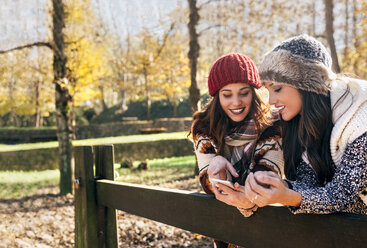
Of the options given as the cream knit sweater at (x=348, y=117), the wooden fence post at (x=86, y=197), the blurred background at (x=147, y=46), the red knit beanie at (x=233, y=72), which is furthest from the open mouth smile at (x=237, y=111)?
the blurred background at (x=147, y=46)

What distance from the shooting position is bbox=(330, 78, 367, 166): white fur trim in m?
1.14

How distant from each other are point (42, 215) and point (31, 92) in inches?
941

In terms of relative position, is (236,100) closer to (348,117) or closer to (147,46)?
(348,117)

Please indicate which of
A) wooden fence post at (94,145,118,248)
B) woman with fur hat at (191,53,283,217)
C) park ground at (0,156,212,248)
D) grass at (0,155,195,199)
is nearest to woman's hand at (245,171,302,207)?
woman with fur hat at (191,53,283,217)

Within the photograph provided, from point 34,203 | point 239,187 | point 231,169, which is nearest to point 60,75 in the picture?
point 34,203

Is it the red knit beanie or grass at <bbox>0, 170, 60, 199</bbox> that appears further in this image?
grass at <bbox>0, 170, 60, 199</bbox>

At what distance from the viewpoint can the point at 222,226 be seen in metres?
1.46

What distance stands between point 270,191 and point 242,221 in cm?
33

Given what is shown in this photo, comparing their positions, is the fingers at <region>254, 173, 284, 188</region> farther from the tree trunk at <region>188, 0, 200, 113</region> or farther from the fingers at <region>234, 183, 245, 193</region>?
the tree trunk at <region>188, 0, 200, 113</region>

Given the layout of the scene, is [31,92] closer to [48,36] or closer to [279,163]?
[48,36]

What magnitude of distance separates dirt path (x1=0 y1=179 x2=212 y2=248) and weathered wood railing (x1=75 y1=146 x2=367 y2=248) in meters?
2.07

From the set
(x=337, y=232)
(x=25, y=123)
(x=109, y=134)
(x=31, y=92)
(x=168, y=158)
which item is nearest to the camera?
(x=337, y=232)

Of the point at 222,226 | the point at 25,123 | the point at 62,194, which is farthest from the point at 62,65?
the point at 25,123

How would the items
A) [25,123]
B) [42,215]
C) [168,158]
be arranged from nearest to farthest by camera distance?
1. [42,215]
2. [168,158]
3. [25,123]
